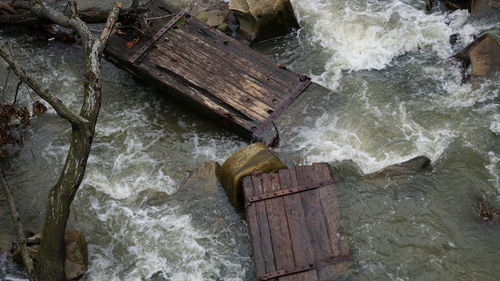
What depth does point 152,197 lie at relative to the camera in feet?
24.1

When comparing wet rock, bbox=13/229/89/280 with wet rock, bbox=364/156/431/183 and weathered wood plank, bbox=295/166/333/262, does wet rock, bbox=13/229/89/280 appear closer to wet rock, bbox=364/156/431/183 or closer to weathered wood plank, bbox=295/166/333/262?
weathered wood plank, bbox=295/166/333/262

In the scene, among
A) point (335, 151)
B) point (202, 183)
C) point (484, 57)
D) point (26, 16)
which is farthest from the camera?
point (26, 16)

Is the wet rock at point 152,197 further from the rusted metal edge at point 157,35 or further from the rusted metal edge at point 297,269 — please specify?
the rusted metal edge at point 157,35

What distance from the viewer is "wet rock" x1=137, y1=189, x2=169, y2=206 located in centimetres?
Answer: 727

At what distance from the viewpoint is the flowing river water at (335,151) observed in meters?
6.45

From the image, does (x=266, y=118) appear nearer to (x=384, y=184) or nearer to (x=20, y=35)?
(x=384, y=184)

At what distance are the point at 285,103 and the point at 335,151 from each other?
1.10 m

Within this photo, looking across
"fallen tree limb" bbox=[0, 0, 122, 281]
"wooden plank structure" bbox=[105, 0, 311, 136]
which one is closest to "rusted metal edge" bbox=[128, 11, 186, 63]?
"wooden plank structure" bbox=[105, 0, 311, 136]

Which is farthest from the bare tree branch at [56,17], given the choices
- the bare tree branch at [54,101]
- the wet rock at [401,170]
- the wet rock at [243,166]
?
the wet rock at [401,170]

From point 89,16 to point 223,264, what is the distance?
5834 mm

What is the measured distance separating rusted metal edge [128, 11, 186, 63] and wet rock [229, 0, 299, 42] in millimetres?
1102

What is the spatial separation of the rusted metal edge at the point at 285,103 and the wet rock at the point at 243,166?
2.17 ft

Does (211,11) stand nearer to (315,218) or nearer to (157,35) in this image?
(157,35)

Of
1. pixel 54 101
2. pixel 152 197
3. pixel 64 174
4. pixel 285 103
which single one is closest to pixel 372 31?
pixel 285 103
